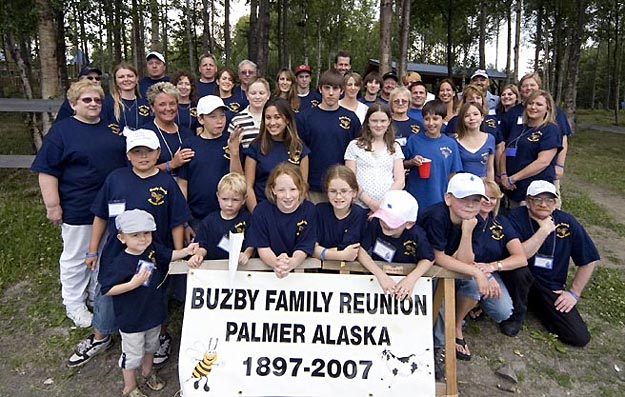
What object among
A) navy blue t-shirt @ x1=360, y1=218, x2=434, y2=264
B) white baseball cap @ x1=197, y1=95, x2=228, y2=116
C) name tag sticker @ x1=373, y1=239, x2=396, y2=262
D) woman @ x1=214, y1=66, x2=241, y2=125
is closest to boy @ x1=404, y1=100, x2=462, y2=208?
navy blue t-shirt @ x1=360, y1=218, x2=434, y2=264

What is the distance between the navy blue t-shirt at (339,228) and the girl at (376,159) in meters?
0.64

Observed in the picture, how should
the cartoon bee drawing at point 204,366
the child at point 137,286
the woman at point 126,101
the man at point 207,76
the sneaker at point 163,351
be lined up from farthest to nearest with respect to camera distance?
the man at point 207,76 → the woman at point 126,101 → the sneaker at point 163,351 → the child at point 137,286 → the cartoon bee drawing at point 204,366

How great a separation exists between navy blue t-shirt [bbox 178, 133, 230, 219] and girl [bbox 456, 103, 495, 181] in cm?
258

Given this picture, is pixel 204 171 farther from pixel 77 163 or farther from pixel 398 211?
pixel 398 211

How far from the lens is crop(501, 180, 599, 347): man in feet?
13.8

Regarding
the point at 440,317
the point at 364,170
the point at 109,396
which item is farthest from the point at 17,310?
the point at 440,317

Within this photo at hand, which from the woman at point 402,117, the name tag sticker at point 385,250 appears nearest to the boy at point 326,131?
the woman at point 402,117

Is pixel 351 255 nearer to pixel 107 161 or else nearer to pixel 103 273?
pixel 103 273

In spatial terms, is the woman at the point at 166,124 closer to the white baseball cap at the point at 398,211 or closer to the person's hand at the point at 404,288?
the white baseball cap at the point at 398,211

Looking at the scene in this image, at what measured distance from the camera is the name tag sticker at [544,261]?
441 centimetres

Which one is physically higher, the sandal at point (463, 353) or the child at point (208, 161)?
the child at point (208, 161)

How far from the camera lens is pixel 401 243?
11.4 feet

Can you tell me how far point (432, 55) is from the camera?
53469 millimetres

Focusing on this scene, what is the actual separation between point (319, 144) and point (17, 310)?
11.9 feet
